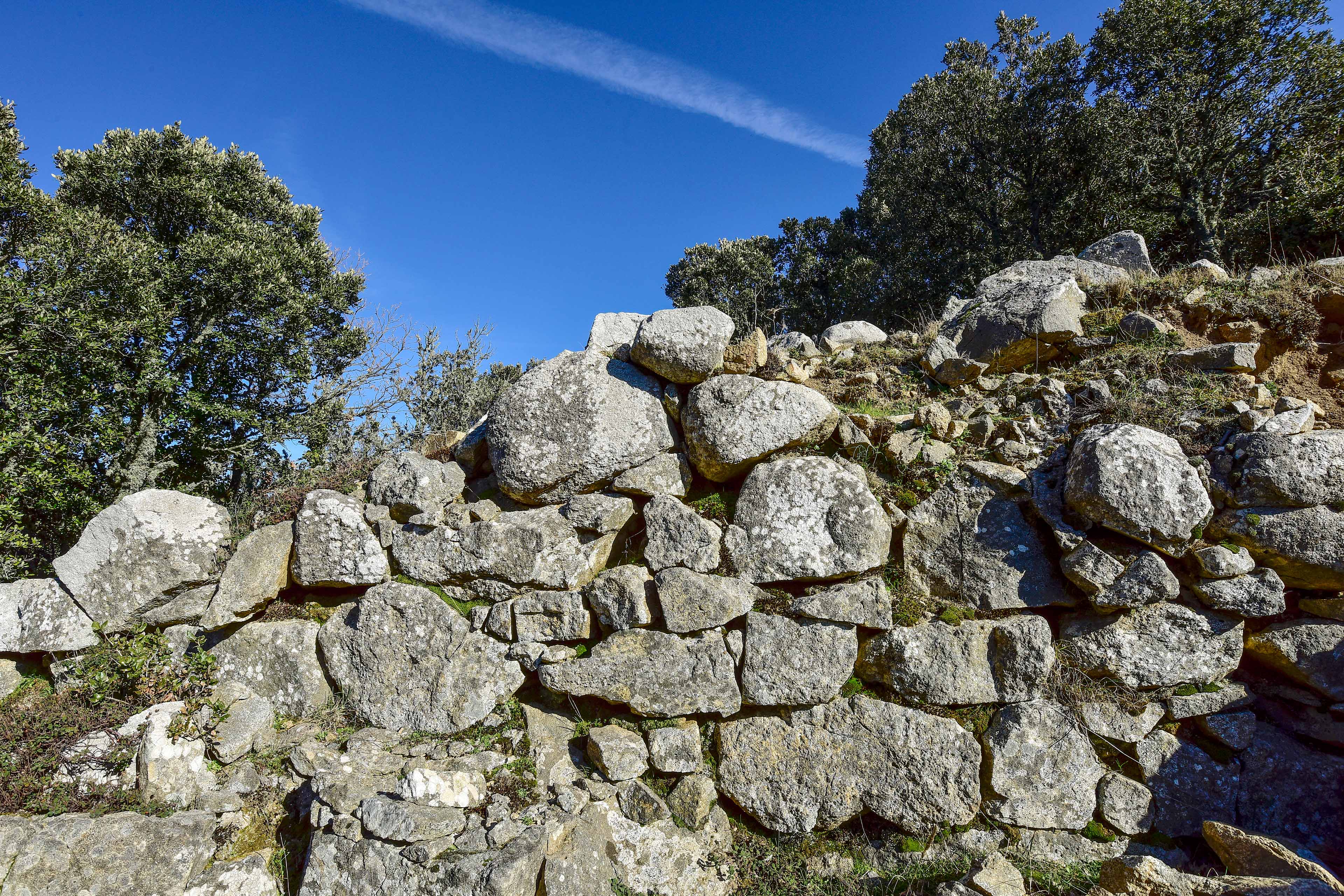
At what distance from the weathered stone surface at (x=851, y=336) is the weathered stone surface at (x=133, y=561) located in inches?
360

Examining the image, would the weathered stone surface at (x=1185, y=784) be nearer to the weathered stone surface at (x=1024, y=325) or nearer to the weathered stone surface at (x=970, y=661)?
the weathered stone surface at (x=970, y=661)

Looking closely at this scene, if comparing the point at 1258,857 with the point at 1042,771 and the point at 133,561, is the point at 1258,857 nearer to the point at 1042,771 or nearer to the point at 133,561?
the point at 1042,771

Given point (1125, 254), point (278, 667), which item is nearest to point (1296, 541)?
point (1125, 254)

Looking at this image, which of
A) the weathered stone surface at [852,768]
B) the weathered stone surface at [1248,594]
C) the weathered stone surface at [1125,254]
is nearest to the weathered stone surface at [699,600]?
the weathered stone surface at [852,768]

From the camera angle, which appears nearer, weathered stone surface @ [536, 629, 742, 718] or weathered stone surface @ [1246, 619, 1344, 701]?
weathered stone surface @ [1246, 619, 1344, 701]

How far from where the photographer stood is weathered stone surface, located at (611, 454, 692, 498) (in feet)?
21.7

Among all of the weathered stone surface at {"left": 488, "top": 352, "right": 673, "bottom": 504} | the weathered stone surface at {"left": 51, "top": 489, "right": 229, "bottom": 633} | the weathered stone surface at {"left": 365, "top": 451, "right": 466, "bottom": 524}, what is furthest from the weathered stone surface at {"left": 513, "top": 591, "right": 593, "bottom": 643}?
the weathered stone surface at {"left": 51, "top": 489, "right": 229, "bottom": 633}

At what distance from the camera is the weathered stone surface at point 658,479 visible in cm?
662

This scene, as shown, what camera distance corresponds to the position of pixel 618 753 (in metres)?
5.40

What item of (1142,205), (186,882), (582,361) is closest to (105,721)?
(186,882)

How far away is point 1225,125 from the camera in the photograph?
44.7 ft

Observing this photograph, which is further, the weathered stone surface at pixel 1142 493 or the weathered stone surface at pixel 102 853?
the weathered stone surface at pixel 1142 493

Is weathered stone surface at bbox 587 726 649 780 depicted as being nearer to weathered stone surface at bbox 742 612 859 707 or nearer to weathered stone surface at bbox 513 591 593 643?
weathered stone surface at bbox 513 591 593 643

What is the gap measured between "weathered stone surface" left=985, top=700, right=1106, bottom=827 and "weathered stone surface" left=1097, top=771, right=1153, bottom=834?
0.09m
